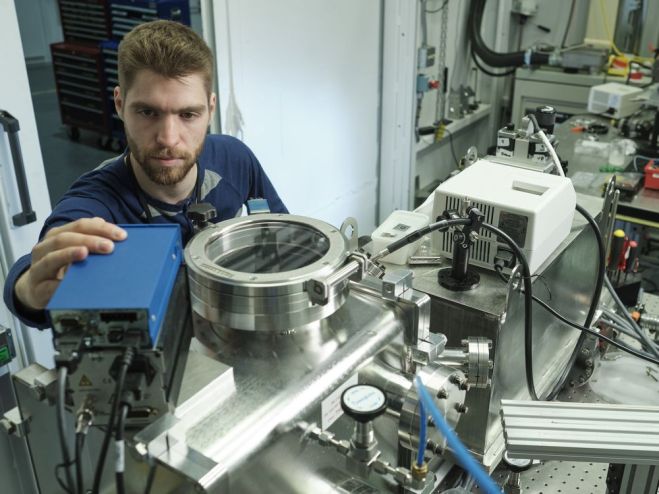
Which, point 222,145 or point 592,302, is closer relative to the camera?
point 592,302

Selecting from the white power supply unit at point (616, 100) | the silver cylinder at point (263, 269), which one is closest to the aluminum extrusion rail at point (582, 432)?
the silver cylinder at point (263, 269)

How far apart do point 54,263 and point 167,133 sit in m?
0.54

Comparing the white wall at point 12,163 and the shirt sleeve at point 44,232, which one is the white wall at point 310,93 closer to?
the white wall at point 12,163

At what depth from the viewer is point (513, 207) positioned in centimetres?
97

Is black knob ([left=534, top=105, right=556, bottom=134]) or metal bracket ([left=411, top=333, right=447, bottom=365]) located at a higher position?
black knob ([left=534, top=105, right=556, bottom=134])

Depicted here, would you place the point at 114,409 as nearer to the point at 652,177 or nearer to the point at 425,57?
the point at 652,177

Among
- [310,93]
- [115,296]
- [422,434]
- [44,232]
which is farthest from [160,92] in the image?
[310,93]

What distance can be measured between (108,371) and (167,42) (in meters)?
0.75

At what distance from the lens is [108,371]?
0.53 metres

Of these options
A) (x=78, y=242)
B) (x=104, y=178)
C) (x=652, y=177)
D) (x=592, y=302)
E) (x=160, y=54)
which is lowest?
(x=652, y=177)

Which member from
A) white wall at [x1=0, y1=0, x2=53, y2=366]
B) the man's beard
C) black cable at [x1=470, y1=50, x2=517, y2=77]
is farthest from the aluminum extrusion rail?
black cable at [x1=470, y1=50, x2=517, y2=77]

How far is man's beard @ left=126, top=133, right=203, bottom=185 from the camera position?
44.4 inches

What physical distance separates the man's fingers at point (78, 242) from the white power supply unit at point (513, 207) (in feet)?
1.96

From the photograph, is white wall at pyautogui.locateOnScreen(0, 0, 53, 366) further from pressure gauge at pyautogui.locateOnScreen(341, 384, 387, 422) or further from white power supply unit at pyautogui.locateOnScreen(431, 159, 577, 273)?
pressure gauge at pyautogui.locateOnScreen(341, 384, 387, 422)
